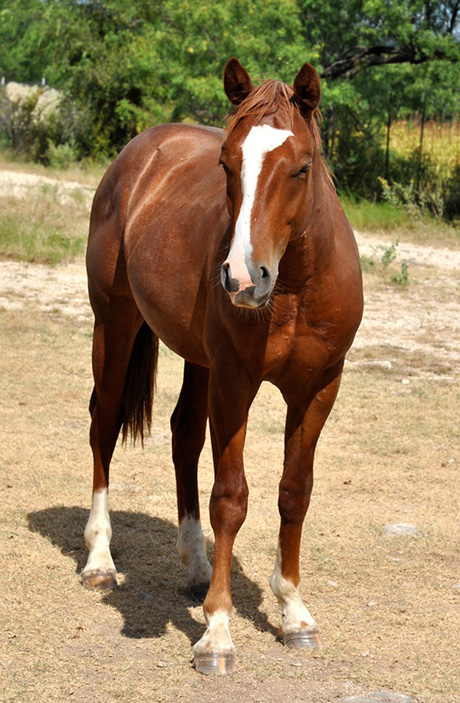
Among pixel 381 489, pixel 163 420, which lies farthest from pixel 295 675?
pixel 163 420

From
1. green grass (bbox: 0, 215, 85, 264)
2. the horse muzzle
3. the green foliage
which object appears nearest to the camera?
the horse muzzle

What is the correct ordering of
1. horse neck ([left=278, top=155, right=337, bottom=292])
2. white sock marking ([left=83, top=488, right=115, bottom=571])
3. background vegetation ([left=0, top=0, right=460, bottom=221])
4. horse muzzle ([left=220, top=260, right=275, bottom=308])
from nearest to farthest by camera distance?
horse muzzle ([left=220, top=260, right=275, bottom=308]), horse neck ([left=278, top=155, right=337, bottom=292]), white sock marking ([left=83, top=488, right=115, bottom=571]), background vegetation ([left=0, top=0, right=460, bottom=221])

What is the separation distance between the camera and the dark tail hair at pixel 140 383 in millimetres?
4539

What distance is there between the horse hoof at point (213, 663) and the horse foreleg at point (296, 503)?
12.8 inches

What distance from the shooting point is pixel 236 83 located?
3080mm

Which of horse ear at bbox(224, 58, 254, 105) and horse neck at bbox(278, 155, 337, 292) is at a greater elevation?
horse ear at bbox(224, 58, 254, 105)

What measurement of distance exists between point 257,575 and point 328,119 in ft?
50.7

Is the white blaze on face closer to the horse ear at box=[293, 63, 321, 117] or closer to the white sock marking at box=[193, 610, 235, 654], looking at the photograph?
the horse ear at box=[293, 63, 321, 117]

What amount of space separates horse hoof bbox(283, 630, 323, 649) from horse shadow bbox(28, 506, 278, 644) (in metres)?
0.17

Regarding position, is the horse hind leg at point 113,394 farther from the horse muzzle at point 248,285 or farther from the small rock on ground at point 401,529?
the horse muzzle at point 248,285

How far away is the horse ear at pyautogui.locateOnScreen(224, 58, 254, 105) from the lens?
3.05 metres

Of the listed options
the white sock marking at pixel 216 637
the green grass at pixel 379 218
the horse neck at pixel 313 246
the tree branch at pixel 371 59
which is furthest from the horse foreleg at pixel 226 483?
the tree branch at pixel 371 59

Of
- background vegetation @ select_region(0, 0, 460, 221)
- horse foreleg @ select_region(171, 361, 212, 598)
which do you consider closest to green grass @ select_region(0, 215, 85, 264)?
background vegetation @ select_region(0, 0, 460, 221)

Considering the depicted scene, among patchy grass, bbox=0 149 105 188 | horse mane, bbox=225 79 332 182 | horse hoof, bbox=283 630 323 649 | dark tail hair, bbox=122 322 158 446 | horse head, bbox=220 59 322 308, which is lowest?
patchy grass, bbox=0 149 105 188
